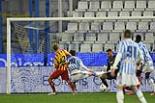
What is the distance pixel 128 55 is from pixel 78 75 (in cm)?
771

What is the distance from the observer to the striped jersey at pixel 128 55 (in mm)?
12430

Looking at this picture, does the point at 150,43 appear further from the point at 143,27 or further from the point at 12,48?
the point at 12,48

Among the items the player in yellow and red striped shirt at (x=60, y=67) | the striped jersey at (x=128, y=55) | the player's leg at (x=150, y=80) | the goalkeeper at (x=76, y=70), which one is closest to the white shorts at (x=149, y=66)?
the player's leg at (x=150, y=80)

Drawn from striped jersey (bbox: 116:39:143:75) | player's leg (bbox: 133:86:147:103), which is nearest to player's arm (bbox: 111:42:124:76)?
striped jersey (bbox: 116:39:143:75)

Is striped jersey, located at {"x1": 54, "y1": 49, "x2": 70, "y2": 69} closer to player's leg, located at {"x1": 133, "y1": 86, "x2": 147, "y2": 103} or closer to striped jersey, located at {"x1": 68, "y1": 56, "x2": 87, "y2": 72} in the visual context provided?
striped jersey, located at {"x1": 68, "y1": 56, "x2": 87, "y2": 72}

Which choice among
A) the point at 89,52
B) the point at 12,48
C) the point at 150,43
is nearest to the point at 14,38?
the point at 12,48

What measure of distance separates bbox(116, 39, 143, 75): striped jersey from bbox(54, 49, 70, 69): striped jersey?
673 cm

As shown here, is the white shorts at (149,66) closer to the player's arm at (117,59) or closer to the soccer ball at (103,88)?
the soccer ball at (103,88)

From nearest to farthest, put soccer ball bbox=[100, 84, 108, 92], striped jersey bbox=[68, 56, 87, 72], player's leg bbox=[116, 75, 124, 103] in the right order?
player's leg bbox=[116, 75, 124, 103], striped jersey bbox=[68, 56, 87, 72], soccer ball bbox=[100, 84, 108, 92]

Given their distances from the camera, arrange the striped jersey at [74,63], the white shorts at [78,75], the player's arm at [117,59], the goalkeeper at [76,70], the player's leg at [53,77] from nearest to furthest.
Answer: the player's arm at [117,59] → the player's leg at [53,77] → the striped jersey at [74,63] → the goalkeeper at [76,70] → the white shorts at [78,75]

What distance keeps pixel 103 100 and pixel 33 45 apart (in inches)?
210

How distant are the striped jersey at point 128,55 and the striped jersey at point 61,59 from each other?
6.73 meters

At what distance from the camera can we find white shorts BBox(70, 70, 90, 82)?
A: 19.9 meters

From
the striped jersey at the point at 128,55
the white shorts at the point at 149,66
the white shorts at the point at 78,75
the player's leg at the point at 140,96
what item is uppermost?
the striped jersey at the point at 128,55
